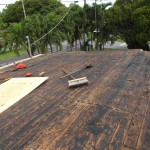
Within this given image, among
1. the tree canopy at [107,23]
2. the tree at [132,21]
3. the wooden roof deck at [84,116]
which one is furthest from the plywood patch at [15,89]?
the tree at [132,21]

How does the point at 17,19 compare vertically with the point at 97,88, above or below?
above

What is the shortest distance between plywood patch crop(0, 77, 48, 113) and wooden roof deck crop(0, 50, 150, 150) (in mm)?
169

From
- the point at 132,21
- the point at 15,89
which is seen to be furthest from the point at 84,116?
the point at 132,21

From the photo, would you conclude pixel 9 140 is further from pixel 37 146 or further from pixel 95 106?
pixel 95 106

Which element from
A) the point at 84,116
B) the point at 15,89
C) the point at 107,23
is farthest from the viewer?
the point at 107,23

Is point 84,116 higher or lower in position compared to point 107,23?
lower

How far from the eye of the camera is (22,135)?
10.8ft

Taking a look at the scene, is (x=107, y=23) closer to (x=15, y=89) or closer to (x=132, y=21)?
(x=132, y=21)

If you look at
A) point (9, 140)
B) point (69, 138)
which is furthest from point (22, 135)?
point (69, 138)

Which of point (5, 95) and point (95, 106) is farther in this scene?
point (5, 95)

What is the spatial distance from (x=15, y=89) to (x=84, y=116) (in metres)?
2.60

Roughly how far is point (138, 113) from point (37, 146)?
184cm

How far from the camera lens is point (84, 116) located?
12.2ft

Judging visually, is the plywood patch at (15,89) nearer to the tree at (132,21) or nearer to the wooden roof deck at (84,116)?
the wooden roof deck at (84,116)
